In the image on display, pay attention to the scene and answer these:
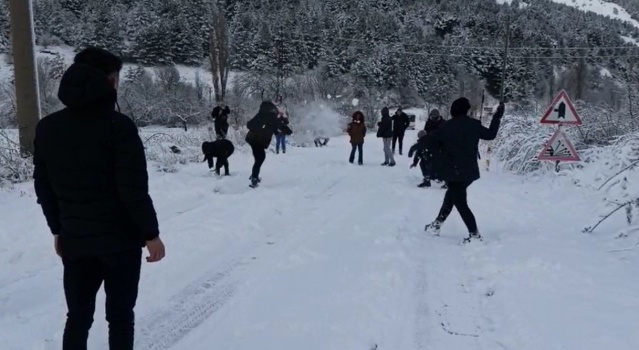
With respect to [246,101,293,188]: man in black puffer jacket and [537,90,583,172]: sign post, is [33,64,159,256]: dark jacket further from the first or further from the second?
[537,90,583,172]: sign post

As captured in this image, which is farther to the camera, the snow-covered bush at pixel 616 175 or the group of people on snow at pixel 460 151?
the snow-covered bush at pixel 616 175

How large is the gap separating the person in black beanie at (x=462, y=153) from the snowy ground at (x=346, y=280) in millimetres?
498

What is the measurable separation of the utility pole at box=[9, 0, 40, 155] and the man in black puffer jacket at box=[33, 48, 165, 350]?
777 cm

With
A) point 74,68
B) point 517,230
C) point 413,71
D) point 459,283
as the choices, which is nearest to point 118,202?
point 74,68

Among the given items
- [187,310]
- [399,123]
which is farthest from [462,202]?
[399,123]

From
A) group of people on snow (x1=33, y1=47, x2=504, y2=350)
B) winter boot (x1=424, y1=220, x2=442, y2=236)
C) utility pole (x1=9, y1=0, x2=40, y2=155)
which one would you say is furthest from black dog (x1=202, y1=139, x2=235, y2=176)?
group of people on snow (x1=33, y1=47, x2=504, y2=350)

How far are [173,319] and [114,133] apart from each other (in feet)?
6.20

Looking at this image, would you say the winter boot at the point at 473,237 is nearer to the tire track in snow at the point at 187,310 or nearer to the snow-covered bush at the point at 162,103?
the tire track in snow at the point at 187,310

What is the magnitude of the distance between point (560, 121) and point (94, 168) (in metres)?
8.83

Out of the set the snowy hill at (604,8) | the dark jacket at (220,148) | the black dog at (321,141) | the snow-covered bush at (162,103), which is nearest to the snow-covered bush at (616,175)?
the dark jacket at (220,148)

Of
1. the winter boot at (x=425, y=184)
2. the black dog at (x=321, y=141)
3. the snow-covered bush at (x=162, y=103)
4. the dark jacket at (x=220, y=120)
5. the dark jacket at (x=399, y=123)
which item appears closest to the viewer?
the winter boot at (x=425, y=184)

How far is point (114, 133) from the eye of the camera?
2432mm

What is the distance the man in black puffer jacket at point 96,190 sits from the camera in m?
2.42

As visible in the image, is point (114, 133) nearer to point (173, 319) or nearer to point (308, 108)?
point (173, 319)
